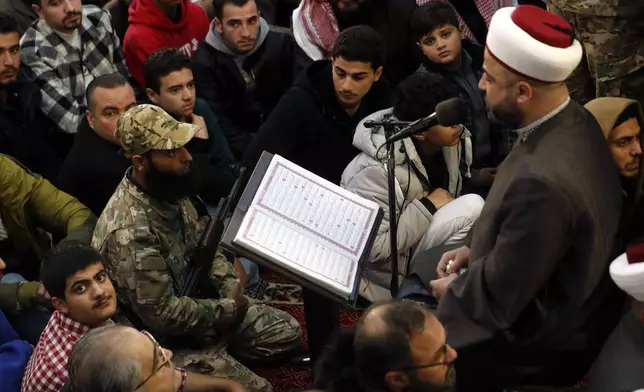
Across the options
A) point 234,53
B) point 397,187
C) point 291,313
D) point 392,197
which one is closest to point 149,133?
point 392,197

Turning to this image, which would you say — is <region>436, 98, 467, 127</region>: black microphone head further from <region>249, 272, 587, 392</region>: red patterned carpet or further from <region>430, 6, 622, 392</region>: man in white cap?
<region>249, 272, 587, 392</region>: red patterned carpet

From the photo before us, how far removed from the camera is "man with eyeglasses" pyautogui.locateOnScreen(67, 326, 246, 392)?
217 cm

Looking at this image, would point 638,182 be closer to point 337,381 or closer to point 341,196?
point 341,196

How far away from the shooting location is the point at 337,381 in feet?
7.28

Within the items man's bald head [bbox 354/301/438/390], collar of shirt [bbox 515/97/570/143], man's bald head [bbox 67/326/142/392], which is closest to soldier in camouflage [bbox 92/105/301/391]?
man's bald head [bbox 67/326/142/392]

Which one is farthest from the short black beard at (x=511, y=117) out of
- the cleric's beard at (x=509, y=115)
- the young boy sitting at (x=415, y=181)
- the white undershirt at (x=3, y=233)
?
the white undershirt at (x=3, y=233)

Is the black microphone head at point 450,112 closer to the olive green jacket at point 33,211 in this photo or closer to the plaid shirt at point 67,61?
the olive green jacket at point 33,211

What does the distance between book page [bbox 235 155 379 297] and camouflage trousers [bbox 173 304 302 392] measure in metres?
0.70

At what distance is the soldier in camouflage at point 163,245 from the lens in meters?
3.03

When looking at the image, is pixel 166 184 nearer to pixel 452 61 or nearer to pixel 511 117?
pixel 511 117

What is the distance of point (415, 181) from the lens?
3.54 metres

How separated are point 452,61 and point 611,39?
2.39 ft

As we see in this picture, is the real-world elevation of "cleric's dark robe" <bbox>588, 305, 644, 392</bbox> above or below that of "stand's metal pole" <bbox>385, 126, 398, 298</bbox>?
below

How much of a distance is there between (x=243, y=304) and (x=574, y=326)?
125 centimetres
